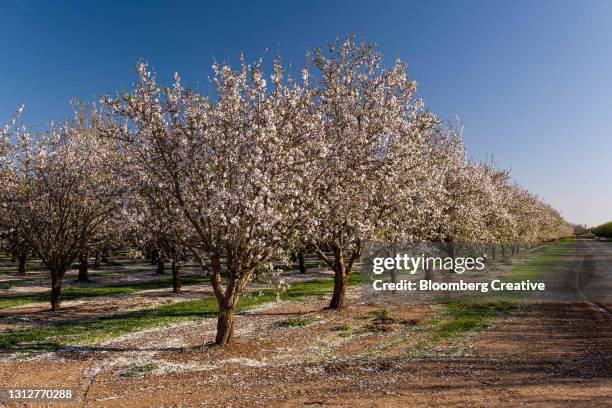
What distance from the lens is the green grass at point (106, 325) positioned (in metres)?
20.5

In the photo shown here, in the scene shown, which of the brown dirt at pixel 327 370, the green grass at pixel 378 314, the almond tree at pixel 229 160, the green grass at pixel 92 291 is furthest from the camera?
the green grass at pixel 92 291

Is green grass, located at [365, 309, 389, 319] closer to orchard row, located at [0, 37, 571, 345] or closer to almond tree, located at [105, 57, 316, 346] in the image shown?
orchard row, located at [0, 37, 571, 345]

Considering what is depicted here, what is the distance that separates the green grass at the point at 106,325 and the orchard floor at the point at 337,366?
4.57ft

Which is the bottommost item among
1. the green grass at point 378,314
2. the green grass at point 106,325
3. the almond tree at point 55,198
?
the green grass at point 106,325

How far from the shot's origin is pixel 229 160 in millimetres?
17875

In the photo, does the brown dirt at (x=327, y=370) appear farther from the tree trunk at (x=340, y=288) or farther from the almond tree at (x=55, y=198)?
the almond tree at (x=55, y=198)

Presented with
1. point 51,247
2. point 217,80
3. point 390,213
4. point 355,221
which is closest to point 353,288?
point 390,213

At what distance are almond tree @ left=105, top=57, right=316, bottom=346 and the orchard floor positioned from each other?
3.25 metres

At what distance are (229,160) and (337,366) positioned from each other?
8.53m

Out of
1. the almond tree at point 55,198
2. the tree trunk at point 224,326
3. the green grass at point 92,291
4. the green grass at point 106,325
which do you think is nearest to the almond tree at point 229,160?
the tree trunk at point 224,326

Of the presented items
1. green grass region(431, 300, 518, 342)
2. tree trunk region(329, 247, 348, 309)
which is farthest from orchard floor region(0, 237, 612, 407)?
tree trunk region(329, 247, 348, 309)

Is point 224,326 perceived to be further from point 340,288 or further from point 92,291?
point 92,291

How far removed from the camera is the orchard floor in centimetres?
1340

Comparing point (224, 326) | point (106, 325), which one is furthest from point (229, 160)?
point (106, 325)
